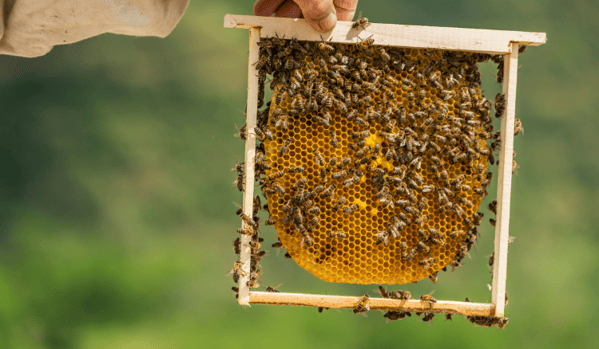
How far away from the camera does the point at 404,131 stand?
3107 mm

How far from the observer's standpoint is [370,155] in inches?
124

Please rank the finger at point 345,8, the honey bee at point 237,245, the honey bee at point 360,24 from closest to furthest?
the honey bee at point 360,24
the honey bee at point 237,245
the finger at point 345,8

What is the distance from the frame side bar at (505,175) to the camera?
10.3 feet

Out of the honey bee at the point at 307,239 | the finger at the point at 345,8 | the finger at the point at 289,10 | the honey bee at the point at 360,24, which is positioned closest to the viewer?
the honey bee at the point at 360,24

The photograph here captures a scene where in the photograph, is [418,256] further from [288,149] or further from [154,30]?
[154,30]

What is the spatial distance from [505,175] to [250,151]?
201 centimetres

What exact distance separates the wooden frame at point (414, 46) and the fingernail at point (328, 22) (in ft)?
0.24

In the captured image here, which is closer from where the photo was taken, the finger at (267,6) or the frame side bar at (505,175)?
the frame side bar at (505,175)

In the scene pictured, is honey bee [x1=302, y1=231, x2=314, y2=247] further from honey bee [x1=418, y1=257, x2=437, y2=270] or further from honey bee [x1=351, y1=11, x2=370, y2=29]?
honey bee [x1=351, y1=11, x2=370, y2=29]

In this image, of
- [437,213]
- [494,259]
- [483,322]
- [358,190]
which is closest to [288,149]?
[358,190]

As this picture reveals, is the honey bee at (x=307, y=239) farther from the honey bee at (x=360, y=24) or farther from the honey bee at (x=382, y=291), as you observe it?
the honey bee at (x=360, y=24)

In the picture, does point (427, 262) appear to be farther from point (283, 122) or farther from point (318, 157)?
point (283, 122)

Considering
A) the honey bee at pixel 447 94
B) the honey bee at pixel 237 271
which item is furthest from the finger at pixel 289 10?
the honey bee at pixel 237 271

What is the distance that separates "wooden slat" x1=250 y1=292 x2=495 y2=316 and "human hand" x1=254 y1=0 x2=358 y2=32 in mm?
2030
